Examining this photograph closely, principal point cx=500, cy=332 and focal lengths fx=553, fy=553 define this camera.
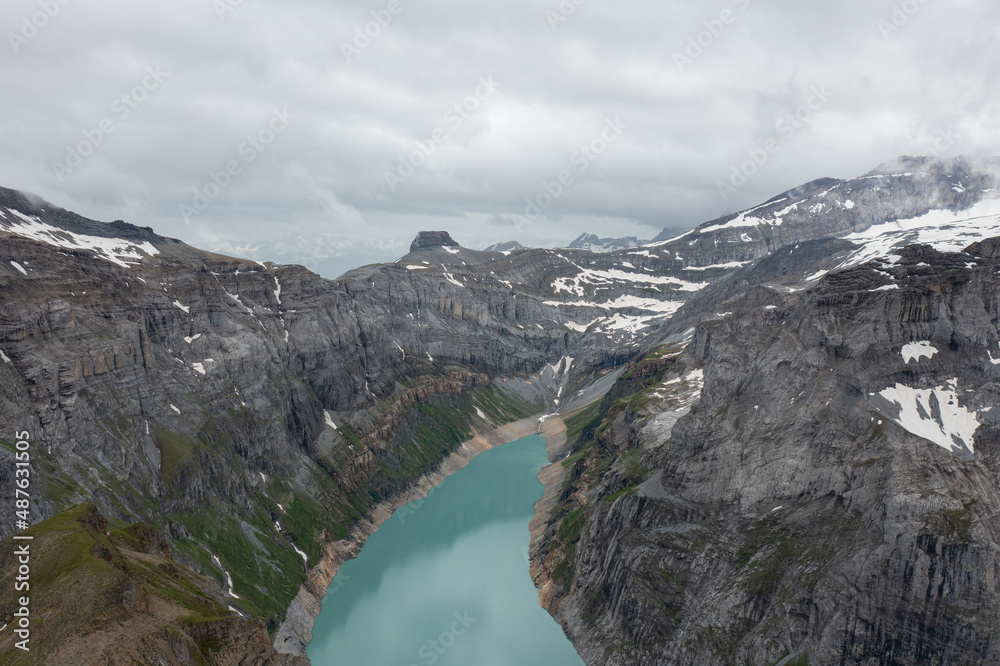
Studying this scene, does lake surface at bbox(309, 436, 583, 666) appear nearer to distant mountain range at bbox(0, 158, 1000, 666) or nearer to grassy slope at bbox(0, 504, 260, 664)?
distant mountain range at bbox(0, 158, 1000, 666)

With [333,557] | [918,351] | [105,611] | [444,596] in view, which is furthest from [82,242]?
[918,351]

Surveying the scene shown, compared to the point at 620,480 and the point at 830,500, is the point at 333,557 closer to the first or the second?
the point at 620,480

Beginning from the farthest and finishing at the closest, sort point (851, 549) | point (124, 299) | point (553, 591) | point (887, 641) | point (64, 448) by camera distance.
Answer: point (124, 299) < point (553, 591) < point (64, 448) < point (851, 549) < point (887, 641)

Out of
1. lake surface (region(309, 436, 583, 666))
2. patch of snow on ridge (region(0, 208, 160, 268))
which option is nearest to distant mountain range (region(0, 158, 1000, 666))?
patch of snow on ridge (region(0, 208, 160, 268))

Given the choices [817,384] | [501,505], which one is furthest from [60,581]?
[501,505]

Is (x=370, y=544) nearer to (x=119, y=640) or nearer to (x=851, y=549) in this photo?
(x=119, y=640)

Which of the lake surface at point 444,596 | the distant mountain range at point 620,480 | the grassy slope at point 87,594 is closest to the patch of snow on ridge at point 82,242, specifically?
the distant mountain range at point 620,480

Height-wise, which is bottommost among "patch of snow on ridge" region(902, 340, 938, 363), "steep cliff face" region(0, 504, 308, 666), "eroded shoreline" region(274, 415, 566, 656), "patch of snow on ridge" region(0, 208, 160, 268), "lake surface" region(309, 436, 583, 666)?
"lake surface" region(309, 436, 583, 666)
